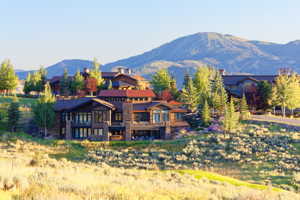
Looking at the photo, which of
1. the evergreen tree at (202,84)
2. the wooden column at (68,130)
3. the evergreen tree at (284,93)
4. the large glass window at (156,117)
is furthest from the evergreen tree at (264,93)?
the wooden column at (68,130)

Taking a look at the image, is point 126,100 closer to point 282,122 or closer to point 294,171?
point 282,122

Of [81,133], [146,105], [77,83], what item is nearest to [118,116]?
[146,105]

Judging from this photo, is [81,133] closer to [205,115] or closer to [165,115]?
[165,115]

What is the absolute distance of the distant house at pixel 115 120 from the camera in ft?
184

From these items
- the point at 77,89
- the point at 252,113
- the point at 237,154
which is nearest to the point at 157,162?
the point at 237,154

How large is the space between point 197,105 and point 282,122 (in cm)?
1438

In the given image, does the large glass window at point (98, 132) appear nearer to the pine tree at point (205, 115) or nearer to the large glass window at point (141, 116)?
the large glass window at point (141, 116)

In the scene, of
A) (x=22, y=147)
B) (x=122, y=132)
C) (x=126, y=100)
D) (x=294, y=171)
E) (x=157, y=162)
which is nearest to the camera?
(x=294, y=171)

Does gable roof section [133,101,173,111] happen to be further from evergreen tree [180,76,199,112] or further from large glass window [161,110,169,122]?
evergreen tree [180,76,199,112]

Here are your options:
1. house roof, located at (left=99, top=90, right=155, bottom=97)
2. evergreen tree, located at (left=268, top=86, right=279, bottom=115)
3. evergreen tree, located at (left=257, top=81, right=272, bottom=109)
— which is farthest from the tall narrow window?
evergreen tree, located at (left=268, top=86, right=279, bottom=115)

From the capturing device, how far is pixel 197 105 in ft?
211

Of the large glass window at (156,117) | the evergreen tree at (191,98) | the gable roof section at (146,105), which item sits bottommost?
the large glass window at (156,117)

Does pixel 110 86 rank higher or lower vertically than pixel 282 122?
A: higher

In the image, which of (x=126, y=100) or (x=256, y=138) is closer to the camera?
(x=256, y=138)
